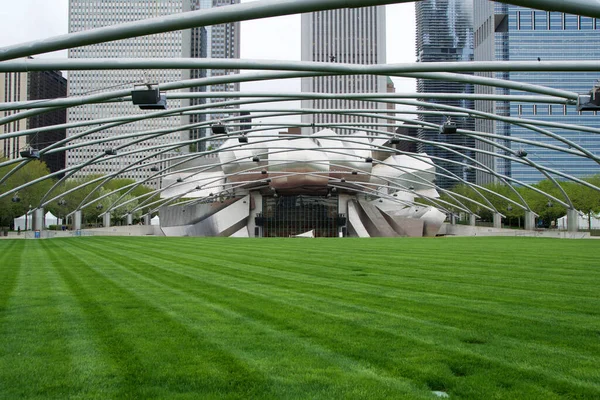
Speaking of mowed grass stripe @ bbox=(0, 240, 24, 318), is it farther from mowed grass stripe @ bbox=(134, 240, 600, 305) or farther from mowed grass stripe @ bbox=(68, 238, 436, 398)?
mowed grass stripe @ bbox=(134, 240, 600, 305)

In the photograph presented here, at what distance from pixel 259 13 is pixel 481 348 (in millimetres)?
4854

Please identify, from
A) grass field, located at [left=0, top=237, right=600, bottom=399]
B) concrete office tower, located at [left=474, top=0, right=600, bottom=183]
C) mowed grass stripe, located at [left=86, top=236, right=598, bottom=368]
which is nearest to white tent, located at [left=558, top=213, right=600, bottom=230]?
concrete office tower, located at [left=474, top=0, right=600, bottom=183]

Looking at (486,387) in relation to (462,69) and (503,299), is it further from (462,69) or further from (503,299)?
(462,69)

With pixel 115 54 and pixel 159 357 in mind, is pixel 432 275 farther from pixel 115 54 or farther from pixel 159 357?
pixel 115 54

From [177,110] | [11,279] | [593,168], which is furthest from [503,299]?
[593,168]

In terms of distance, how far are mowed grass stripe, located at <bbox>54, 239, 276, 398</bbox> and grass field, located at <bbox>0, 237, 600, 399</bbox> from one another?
0.08ft

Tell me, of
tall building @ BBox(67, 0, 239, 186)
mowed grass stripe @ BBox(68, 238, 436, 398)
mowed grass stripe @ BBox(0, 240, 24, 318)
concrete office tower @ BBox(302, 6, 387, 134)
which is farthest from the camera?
concrete office tower @ BBox(302, 6, 387, 134)

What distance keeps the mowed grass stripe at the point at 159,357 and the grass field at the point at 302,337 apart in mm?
24

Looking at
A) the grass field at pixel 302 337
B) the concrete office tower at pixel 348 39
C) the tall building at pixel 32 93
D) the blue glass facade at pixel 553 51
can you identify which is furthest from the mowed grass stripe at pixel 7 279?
the concrete office tower at pixel 348 39

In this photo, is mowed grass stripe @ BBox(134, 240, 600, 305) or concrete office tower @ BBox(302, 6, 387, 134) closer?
mowed grass stripe @ BBox(134, 240, 600, 305)

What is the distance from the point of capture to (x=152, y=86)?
45.5ft

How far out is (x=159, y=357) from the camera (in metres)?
6.14

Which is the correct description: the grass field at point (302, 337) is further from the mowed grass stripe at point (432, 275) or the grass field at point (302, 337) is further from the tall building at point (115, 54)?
the tall building at point (115, 54)

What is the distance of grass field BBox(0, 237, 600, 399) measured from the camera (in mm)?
5148
